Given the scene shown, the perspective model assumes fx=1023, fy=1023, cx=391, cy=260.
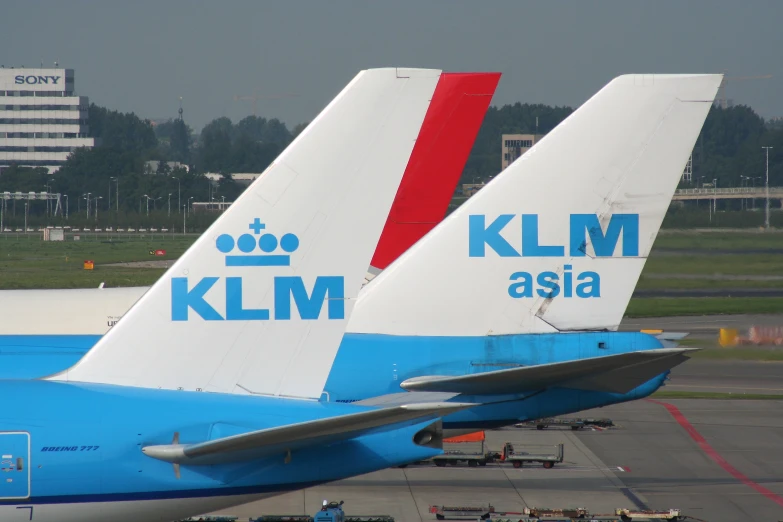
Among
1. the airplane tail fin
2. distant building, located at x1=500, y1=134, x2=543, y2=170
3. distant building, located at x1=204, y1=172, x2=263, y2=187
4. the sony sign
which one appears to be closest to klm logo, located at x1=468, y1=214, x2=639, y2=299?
Answer: the airplane tail fin

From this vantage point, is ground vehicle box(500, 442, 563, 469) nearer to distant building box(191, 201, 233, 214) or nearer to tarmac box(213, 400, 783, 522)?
tarmac box(213, 400, 783, 522)

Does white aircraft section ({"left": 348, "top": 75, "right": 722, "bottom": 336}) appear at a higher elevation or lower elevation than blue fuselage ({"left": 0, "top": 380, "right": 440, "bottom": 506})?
higher

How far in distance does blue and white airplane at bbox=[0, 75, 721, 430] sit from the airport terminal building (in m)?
182

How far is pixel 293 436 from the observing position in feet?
36.6

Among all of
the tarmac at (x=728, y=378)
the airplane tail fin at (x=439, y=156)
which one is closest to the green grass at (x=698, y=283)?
the tarmac at (x=728, y=378)

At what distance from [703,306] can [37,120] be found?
536 feet

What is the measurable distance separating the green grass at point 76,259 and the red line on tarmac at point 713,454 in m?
41.9

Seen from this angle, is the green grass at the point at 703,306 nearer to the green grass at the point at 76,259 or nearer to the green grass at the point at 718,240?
the green grass at the point at 718,240

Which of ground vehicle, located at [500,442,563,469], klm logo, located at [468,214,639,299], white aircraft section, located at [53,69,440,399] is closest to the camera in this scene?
white aircraft section, located at [53,69,440,399]

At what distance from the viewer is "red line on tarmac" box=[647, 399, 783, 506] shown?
2302 cm

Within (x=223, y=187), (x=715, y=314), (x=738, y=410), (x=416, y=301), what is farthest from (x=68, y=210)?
(x=416, y=301)

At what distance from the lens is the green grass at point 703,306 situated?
183ft

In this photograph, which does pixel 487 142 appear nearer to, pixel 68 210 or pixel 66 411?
pixel 68 210

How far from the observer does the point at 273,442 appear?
36.8 feet
